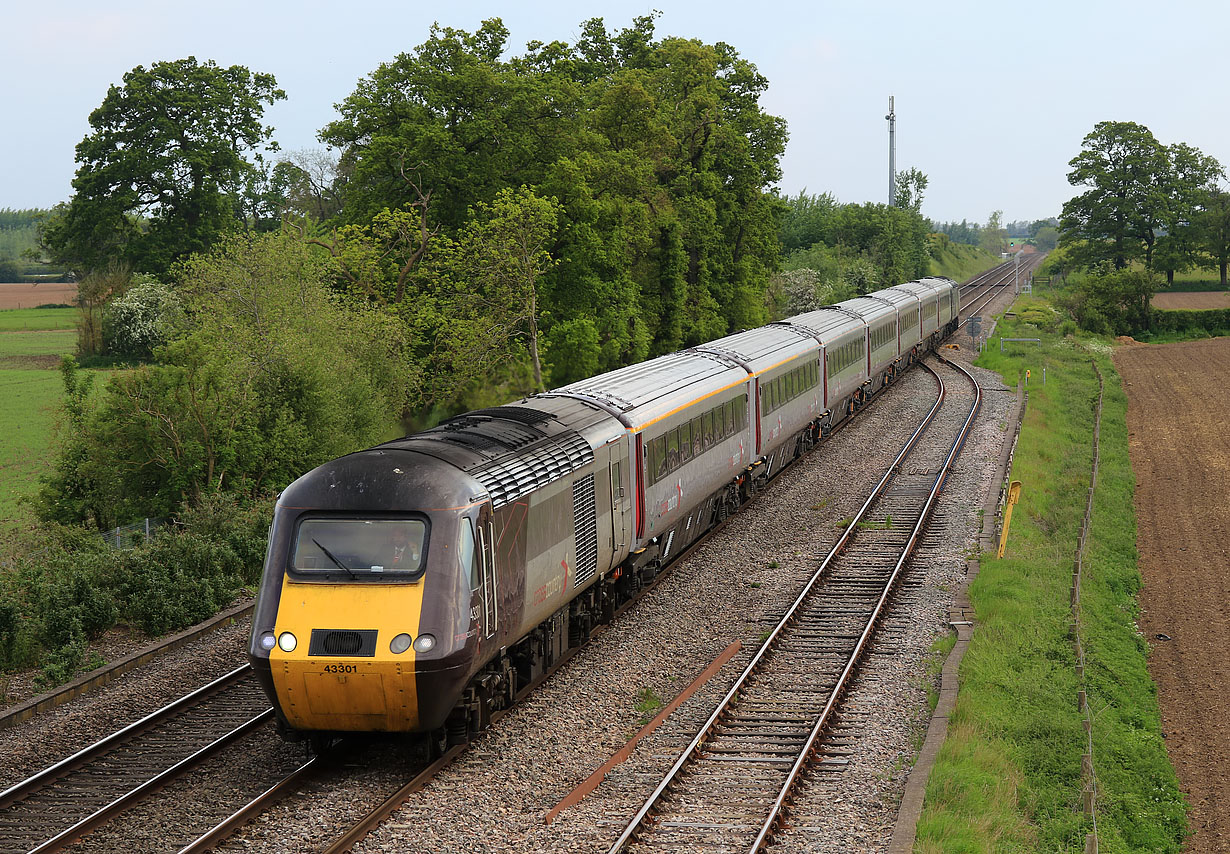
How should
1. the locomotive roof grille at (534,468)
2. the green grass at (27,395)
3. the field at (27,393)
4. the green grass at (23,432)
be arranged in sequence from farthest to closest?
the field at (27,393) → the green grass at (27,395) → the green grass at (23,432) → the locomotive roof grille at (534,468)

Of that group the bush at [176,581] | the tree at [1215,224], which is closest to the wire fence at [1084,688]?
the bush at [176,581]

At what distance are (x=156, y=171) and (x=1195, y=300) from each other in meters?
70.0

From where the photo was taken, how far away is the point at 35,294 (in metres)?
92.2

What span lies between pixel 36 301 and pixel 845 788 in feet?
290

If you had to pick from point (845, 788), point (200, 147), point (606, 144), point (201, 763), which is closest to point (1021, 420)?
point (606, 144)

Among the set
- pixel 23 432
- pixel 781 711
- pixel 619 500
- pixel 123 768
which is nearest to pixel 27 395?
pixel 23 432

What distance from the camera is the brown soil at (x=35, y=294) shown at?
85312 mm

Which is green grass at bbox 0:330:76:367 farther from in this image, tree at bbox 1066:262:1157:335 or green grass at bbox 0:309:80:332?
tree at bbox 1066:262:1157:335

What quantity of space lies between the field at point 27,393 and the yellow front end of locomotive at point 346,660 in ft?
45.9

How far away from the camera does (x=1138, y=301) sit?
248ft

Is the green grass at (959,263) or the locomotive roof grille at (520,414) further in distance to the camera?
the green grass at (959,263)

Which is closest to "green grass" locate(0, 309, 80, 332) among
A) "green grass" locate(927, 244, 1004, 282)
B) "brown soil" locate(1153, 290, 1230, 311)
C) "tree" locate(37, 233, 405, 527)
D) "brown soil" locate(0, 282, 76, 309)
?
"brown soil" locate(0, 282, 76, 309)

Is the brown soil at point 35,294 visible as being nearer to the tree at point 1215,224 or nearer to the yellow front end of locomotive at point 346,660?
the yellow front end of locomotive at point 346,660

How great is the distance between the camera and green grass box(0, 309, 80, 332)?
72.6 meters
